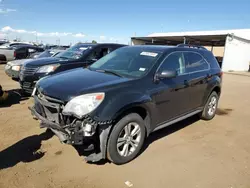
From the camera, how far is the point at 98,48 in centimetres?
779

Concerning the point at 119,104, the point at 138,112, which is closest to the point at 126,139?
the point at 138,112

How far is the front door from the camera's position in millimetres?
3949

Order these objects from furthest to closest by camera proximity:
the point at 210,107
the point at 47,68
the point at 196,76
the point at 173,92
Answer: the point at 47,68 → the point at 210,107 → the point at 196,76 → the point at 173,92

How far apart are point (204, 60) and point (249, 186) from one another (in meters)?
3.01

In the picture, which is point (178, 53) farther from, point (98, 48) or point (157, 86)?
point (98, 48)

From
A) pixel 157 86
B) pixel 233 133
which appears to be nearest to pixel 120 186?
pixel 157 86

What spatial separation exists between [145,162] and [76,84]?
1603mm

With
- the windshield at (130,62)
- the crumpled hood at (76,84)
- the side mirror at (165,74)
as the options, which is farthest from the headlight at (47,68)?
the side mirror at (165,74)

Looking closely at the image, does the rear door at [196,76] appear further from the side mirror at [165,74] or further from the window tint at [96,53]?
the window tint at [96,53]

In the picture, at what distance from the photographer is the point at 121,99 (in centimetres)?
329

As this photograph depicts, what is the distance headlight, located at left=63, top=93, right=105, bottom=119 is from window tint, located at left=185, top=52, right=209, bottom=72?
2.36 meters

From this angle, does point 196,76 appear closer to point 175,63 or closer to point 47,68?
point 175,63

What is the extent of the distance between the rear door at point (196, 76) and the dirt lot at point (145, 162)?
2.31ft

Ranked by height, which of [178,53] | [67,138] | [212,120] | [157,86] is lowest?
[212,120]
